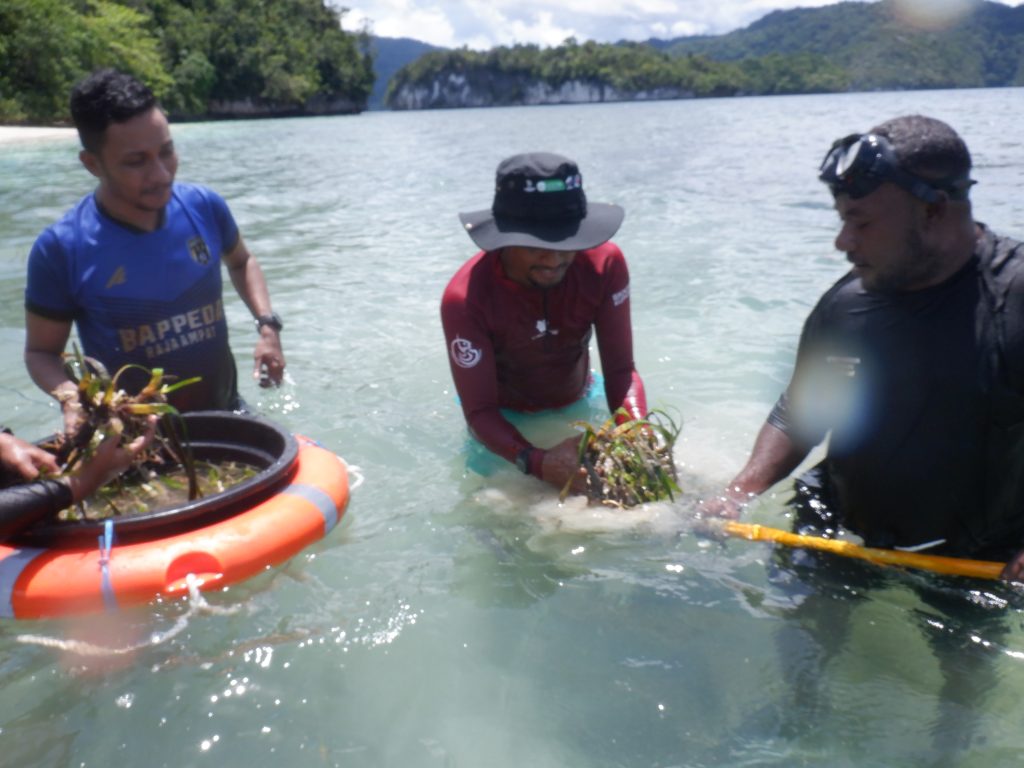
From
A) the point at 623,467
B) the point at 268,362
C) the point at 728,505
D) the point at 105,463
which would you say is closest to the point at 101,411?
the point at 105,463

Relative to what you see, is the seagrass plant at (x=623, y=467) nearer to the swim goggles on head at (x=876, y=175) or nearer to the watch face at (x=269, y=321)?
the swim goggles on head at (x=876, y=175)

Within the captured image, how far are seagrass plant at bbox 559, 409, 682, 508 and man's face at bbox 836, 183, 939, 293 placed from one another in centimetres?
129

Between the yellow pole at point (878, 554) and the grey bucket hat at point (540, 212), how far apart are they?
1218 mm

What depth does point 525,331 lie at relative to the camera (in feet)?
13.5

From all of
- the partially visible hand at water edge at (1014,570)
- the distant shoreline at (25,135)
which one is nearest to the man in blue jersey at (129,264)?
the partially visible hand at water edge at (1014,570)

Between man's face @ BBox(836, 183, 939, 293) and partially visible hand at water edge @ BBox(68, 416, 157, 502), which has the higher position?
man's face @ BBox(836, 183, 939, 293)

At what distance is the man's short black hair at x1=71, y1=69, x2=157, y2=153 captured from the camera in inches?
140

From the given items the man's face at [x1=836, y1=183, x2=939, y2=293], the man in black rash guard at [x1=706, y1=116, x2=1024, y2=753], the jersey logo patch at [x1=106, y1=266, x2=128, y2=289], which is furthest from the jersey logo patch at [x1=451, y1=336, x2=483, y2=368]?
the man's face at [x1=836, y1=183, x2=939, y2=293]

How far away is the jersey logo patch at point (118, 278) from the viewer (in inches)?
147

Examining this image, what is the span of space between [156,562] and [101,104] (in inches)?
69.7

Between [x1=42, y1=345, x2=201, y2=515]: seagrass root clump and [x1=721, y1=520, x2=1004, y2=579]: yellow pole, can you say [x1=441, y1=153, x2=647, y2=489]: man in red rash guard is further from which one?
[x1=42, y1=345, x2=201, y2=515]: seagrass root clump

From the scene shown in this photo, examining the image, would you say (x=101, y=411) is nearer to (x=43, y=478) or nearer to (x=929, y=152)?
(x=43, y=478)

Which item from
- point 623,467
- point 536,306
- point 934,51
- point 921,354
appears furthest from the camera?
point 934,51

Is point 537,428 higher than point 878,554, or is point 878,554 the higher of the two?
point 878,554
